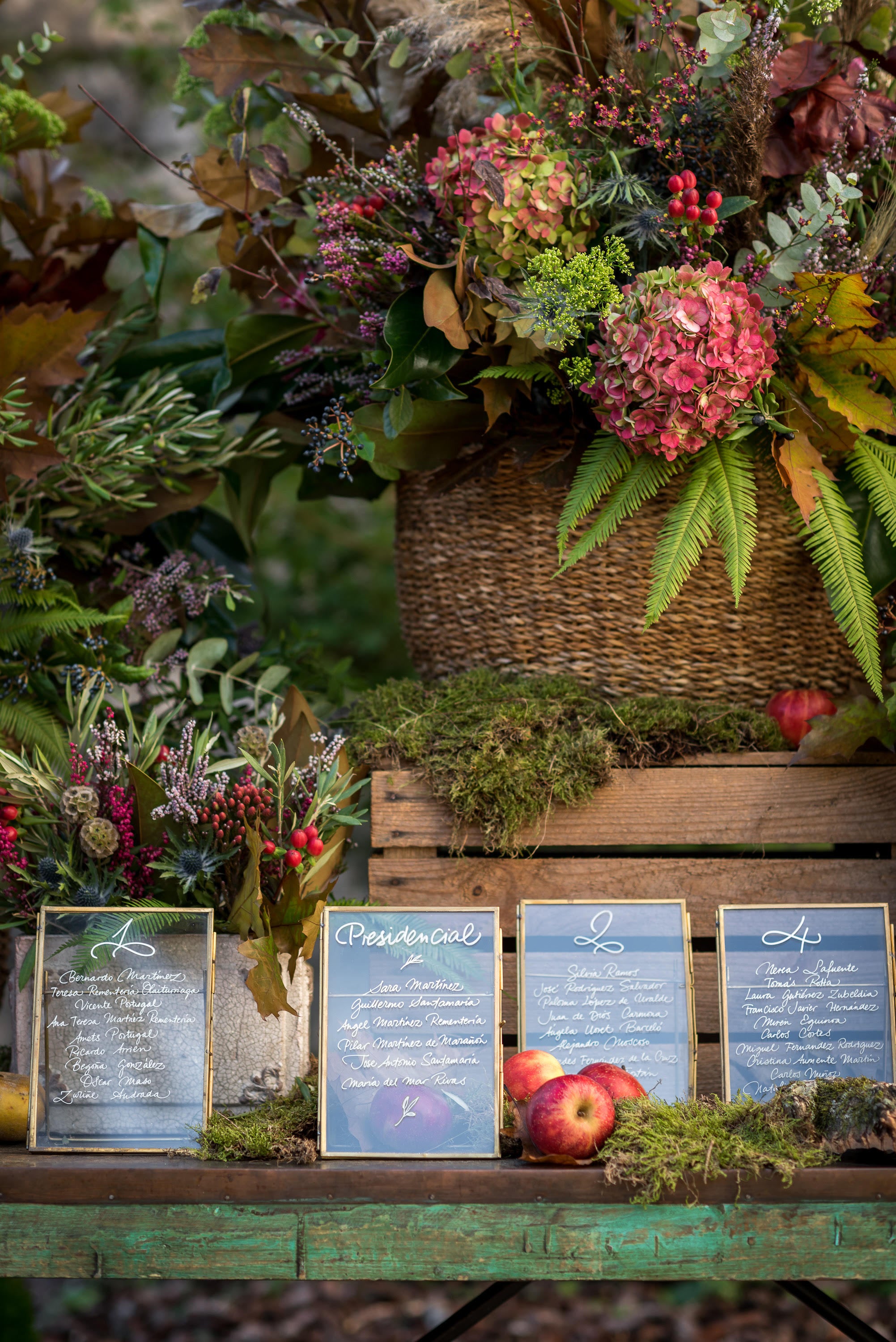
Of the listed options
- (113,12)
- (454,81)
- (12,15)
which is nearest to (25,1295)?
(454,81)

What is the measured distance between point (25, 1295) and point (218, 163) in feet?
5.42

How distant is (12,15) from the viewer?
3.79m

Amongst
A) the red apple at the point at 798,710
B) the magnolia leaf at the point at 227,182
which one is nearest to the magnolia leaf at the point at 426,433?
the magnolia leaf at the point at 227,182

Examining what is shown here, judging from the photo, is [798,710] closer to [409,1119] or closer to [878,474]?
[878,474]

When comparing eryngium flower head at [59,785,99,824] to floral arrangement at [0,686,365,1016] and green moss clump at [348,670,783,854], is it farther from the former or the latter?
green moss clump at [348,670,783,854]

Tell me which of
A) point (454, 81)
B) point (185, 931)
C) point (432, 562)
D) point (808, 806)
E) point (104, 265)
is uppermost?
point (454, 81)

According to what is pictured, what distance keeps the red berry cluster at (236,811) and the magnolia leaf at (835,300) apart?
27.1 inches

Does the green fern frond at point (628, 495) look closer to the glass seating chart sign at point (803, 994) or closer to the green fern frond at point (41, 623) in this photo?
the glass seating chart sign at point (803, 994)

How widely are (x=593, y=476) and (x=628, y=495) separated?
0.04 m

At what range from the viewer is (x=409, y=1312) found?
2025 millimetres

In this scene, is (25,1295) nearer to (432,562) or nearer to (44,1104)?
(44,1104)

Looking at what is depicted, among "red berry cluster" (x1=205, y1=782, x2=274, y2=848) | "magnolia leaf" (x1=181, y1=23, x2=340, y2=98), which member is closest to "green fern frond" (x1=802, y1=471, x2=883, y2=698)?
"red berry cluster" (x1=205, y1=782, x2=274, y2=848)

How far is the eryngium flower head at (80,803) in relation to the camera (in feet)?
3.12

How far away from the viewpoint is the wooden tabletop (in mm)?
791
